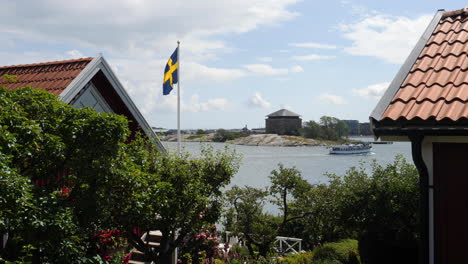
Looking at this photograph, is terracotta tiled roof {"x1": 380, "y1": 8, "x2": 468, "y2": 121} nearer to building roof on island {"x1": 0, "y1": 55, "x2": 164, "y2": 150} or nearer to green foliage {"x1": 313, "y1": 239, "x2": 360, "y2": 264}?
building roof on island {"x1": 0, "y1": 55, "x2": 164, "y2": 150}

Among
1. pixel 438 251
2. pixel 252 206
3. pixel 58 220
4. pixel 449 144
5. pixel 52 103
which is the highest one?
pixel 52 103

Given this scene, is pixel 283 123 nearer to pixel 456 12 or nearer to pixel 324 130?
pixel 324 130

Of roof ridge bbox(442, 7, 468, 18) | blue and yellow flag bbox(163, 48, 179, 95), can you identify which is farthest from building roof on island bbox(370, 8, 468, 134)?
blue and yellow flag bbox(163, 48, 179, 95)

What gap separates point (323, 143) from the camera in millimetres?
102062

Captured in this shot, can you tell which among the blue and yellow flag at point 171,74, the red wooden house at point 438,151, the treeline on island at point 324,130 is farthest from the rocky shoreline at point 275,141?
the red wooden house at point 438,151

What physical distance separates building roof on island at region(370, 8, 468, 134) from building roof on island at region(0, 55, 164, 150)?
5.80 meters

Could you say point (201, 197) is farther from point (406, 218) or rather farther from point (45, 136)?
point (406, 218)

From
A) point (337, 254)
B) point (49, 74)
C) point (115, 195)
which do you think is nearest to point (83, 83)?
point (49, 74)

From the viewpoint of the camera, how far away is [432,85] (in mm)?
5918

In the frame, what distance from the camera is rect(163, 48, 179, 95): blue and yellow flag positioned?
47.3 feet

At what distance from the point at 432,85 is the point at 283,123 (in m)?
83.2

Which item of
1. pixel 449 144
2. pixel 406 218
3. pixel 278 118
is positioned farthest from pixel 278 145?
pixel 449 144

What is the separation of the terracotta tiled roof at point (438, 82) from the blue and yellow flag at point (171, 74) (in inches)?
349

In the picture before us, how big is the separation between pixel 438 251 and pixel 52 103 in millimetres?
5747
